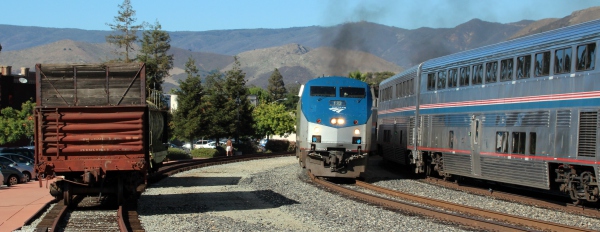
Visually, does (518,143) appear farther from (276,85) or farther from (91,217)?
(276,85)

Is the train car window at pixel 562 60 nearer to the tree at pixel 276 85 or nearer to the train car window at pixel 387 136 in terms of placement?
the train car window at pixel 387 136

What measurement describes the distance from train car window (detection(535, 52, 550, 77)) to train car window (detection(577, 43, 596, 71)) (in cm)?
120

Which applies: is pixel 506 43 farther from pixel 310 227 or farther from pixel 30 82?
pixel 30 82

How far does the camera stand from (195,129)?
56906 millimetres

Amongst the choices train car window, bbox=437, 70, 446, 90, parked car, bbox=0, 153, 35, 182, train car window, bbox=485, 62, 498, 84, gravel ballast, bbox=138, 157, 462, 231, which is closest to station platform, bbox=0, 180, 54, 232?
gravel ballast, bbox=138, 157, 462, 231

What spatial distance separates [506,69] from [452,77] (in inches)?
150

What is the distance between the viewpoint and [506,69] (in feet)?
59.4

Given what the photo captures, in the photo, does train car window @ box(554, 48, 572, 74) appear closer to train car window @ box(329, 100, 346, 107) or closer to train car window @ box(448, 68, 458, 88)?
train car window @ box(448, 68, 458, 88)

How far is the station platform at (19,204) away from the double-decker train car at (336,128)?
9.04m

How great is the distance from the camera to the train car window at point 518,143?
54.6 ft

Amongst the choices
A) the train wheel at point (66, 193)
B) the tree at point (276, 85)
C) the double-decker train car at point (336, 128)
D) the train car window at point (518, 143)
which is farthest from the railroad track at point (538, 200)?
the tree at point (276, 85)

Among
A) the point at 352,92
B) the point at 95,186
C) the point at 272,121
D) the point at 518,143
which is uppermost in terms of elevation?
the point at 352,92

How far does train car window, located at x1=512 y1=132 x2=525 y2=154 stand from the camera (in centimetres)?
1666

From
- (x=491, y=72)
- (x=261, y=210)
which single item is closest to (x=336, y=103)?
(x=491, y=72)
